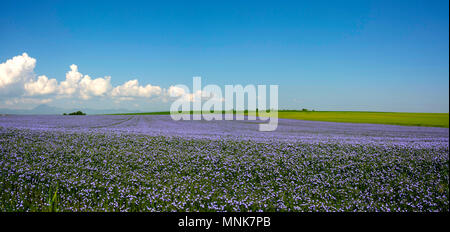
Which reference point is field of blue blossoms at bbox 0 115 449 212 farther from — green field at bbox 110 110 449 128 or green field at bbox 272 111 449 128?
green field at bbox 272 111 449 128

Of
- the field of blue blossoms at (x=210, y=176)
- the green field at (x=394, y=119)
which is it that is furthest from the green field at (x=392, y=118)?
the field of blue blossoms at (x=210, y=176)

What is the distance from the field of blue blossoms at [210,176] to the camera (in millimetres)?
7344

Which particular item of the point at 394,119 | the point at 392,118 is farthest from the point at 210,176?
the point at 392,118

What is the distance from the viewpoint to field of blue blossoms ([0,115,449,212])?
24.1 ft

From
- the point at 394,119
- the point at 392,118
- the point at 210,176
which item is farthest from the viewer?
the point at 392,118

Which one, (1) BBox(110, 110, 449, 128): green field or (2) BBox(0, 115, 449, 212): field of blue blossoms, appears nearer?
(2) BBox(0, 115, 449, 212): field of blue blossoms

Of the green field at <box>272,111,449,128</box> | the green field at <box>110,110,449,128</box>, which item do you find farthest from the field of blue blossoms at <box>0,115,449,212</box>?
the green field at <box>272,111,449,128</box>

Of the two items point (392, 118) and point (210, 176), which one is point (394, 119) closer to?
point (392, 118)

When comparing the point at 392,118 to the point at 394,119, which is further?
the point at 392,118

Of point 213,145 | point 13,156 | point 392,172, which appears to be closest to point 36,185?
point 13,156

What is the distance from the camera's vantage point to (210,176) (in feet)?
30.7
